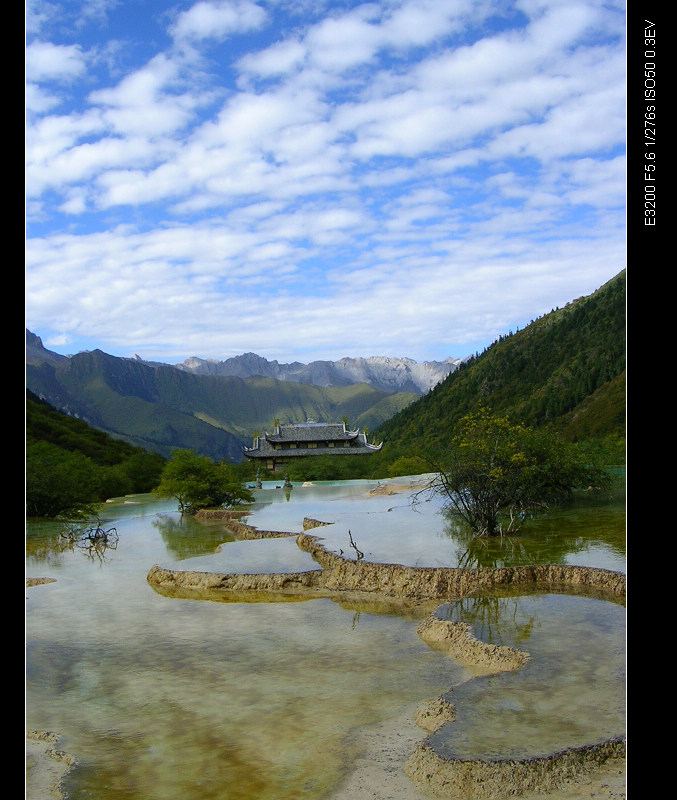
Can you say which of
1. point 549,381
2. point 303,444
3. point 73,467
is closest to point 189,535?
point 73,467

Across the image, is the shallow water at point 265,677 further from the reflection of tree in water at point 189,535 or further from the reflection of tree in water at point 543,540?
the reflection of tree in water at point 189,535

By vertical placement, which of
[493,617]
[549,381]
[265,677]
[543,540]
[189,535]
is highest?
[549,381]

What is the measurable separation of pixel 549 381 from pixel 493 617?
87563mm

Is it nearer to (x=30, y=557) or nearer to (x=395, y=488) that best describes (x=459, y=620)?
(x=30, y=557)

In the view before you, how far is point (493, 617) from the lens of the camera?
1226 centimetres

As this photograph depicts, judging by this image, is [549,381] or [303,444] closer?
[303,444]

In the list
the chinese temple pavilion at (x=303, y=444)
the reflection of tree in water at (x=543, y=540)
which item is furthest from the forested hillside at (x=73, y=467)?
the reflection of tree in water at (x=543, y=540)

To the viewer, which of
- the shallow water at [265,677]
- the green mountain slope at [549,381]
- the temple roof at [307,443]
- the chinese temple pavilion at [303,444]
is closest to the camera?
the shallow water at [265,677]

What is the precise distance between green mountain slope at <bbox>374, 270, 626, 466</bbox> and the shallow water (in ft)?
203

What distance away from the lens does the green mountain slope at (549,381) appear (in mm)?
82500

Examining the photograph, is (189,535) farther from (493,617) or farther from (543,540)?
(493,617)

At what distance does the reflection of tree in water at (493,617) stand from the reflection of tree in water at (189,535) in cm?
960

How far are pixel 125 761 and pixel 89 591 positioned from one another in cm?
902
